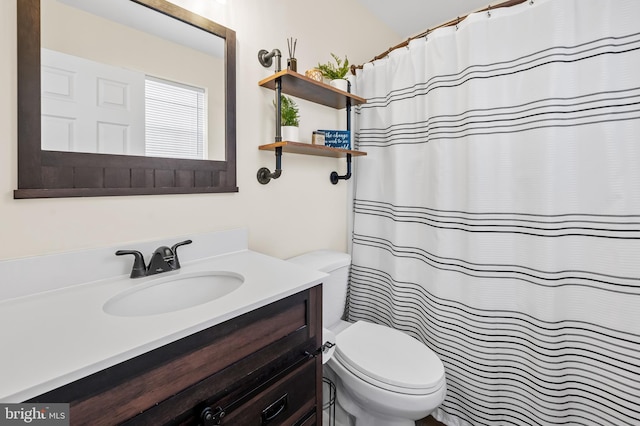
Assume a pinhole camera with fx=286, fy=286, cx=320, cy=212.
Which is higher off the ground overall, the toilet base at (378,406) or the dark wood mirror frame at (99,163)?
the dark wood mirror frame at (99,163)

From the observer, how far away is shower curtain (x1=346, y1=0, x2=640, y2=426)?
1042mm

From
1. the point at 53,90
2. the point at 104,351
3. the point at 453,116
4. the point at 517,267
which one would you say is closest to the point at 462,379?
the point at 517,267

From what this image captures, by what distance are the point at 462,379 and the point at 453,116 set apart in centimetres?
131

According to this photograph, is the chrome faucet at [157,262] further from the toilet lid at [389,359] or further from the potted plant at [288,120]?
the toilet lid at [389,359]

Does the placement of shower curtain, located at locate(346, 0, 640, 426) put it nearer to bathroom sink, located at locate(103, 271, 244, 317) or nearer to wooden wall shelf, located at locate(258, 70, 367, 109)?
wooden wall shelf, located at locate(258, 70, 367, 109)

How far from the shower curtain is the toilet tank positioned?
34cm

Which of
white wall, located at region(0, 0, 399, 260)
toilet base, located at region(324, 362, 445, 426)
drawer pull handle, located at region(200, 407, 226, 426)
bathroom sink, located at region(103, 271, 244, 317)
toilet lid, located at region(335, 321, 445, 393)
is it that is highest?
white wall, located at region(0, 0, 399, 260)

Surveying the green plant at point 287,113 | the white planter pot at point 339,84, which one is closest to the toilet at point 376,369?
the green plant at point 287,113

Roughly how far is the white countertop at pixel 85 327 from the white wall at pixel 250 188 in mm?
185

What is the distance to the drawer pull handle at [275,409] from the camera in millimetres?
797

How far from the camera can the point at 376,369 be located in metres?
1.17

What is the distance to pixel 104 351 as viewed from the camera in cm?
55

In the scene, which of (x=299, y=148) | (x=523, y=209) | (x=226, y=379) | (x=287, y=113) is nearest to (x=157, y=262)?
(x=226, y=379)

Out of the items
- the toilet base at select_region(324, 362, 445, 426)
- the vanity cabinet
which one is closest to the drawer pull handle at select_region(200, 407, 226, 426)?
the vanity cabinet
